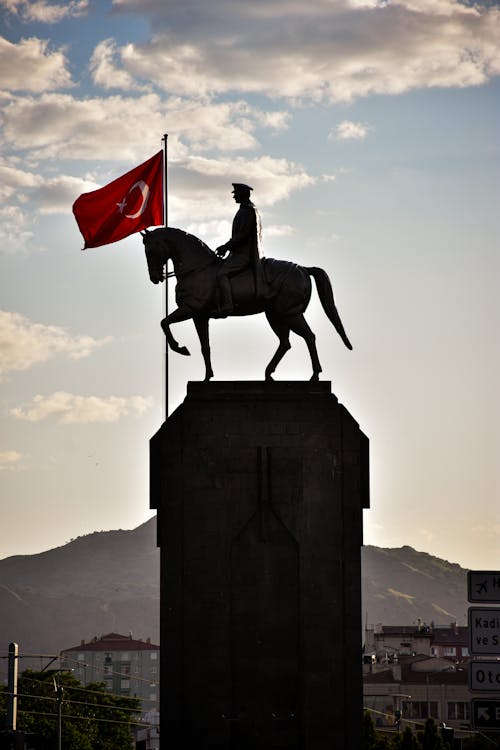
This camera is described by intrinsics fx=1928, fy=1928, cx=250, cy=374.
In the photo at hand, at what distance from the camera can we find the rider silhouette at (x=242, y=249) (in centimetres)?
4638

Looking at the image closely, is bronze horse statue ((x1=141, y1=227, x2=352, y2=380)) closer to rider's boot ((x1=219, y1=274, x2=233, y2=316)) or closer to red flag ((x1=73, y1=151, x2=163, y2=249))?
rider's boot ((x1=219, y1=274, x2=233, y2=316))

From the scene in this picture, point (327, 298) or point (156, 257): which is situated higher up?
point (156, 257)

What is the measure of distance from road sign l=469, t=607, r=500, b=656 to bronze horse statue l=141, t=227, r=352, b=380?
15630 millimetres

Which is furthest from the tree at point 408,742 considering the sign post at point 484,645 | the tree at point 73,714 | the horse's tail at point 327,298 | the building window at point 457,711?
the building window at point 457,711

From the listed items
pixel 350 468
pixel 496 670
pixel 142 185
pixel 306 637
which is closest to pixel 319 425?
pixel 350 468

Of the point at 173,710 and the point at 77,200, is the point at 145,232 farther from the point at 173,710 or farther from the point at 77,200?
the point at 173,710

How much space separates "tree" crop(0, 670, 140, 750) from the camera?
129 metres

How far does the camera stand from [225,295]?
1827 inches

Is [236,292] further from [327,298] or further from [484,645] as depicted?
[484,645]

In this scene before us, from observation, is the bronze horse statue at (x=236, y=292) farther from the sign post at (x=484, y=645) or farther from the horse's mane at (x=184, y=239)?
the sign post at (x=484, y=645)

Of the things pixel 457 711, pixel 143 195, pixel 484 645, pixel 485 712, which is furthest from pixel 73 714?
pixel 484 645

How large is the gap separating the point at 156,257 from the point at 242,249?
2186 mm

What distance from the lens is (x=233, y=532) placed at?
44719 mm

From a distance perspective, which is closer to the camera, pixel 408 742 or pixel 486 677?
pixel 486 677
